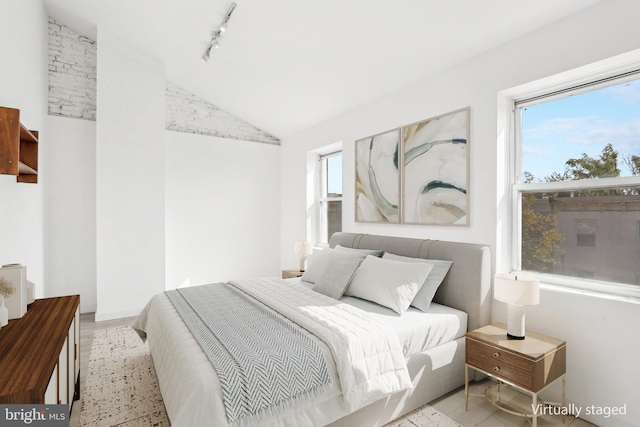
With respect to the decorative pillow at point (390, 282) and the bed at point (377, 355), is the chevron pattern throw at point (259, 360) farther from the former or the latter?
the decorative pillow at point (390, 282)

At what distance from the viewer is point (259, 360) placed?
62.9 inches

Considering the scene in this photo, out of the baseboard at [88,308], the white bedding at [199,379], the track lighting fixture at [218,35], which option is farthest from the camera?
the baseboard at [88,308]

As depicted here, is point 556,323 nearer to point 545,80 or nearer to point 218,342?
point 545,80

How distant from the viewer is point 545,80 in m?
2.28

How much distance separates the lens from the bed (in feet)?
4.92

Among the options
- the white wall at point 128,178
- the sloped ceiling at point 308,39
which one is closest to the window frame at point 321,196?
the sloped ceiling at point 308,39

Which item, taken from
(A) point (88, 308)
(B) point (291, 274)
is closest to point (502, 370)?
(B) point (291, 274)

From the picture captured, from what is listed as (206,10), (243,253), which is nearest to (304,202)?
(243,253)

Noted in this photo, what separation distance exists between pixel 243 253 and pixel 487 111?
4014mm

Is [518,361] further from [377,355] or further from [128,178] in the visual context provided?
[128,178]

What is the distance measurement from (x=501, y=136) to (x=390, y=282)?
1435 mm

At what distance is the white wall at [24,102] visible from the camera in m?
2.34

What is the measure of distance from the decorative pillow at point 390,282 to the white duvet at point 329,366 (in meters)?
0.29

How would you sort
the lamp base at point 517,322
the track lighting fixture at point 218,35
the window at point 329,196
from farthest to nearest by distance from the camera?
1. the window at point 329,196
2. the track lighting fixture at point 218,35
3. the lamp base at point 517,322
